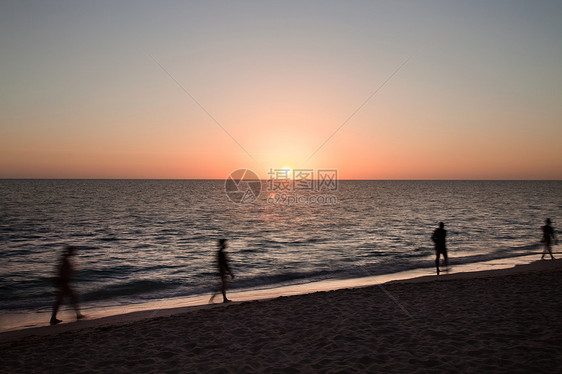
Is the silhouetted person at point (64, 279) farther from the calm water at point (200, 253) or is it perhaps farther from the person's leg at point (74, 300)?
the calm water at point (200, 253)

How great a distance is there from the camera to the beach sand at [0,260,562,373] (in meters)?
6.15

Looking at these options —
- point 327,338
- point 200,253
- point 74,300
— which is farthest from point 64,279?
point 200,253

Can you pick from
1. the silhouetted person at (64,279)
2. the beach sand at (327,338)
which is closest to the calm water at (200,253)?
the silhouetted person at (64,279)

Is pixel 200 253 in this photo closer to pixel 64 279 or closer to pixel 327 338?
pixel 64 279

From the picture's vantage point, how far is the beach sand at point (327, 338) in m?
6.15

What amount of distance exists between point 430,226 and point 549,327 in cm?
3142

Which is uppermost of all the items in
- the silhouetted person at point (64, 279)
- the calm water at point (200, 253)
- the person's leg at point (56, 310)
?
the silhouetted person at point (64, 279)

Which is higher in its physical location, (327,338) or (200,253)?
(327,338)

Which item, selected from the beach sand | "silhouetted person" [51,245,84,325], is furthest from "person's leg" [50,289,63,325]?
the beach sand

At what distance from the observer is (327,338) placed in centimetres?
735

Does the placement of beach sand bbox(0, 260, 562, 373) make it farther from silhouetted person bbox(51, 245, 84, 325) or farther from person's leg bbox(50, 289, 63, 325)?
silhouetted person bbox(51, 245, 84, 325)

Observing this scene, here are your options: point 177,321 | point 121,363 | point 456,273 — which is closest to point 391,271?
point 456,273

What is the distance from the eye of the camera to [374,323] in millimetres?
8148

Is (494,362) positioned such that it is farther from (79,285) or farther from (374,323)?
(79,285)
